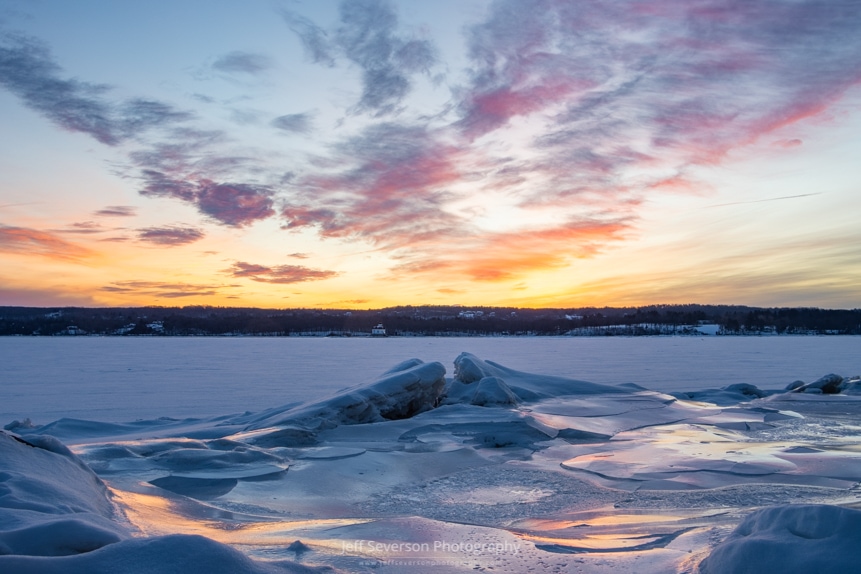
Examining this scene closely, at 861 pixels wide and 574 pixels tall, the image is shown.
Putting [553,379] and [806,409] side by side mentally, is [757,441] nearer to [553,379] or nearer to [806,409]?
[806,409]

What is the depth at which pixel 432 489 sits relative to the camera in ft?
21.6

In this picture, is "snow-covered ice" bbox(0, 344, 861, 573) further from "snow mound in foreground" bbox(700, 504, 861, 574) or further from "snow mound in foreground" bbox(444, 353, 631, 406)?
"snow mound in foreground" bbox(444, 353, 631, 406)

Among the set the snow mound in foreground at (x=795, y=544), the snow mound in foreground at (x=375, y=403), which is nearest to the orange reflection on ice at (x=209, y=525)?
the snow mound in foreground at (x=795, y=544)

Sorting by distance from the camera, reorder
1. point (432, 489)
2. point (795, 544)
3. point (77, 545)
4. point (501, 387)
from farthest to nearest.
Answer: point (501, 387) < point (432, 489) < point (795, 544) < point (77, 545)

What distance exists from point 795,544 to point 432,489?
3.84 metres

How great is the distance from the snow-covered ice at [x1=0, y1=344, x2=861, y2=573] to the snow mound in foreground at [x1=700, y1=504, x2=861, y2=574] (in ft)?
0.04

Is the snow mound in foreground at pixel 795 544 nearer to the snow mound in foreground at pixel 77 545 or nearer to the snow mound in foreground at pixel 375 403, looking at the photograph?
the snow mound in foreground at pixel 77 545

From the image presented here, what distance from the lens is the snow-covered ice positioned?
3424mm

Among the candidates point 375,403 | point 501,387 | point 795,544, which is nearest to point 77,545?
point 795,544

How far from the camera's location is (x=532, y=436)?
9695 millimetres

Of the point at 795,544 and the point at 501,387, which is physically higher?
the point at 795,544

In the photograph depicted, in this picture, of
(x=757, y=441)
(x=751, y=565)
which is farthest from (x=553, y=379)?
(x=751, y=565)

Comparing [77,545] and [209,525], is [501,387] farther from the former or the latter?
[77,545]

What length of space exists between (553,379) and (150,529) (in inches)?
508
